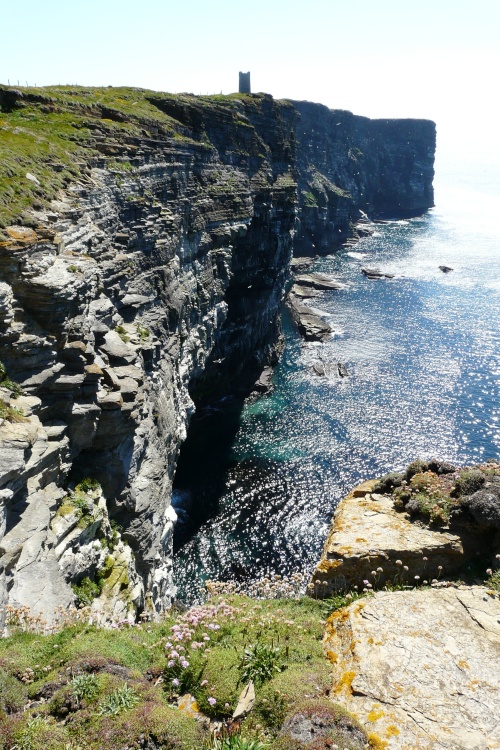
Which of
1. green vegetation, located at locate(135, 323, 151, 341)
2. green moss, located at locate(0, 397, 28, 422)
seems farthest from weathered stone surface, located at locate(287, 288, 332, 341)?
green moss, located at locate(0, 397, 28, 422)

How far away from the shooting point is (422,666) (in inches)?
407

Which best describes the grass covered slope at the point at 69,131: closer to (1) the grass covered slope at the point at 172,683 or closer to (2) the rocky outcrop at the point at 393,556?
(1) the grass covered slope at the point at 172,683

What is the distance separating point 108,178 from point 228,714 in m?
38.8

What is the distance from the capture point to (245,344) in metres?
74.6

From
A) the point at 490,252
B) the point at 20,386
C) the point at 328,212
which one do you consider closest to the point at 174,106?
the point at 20,386

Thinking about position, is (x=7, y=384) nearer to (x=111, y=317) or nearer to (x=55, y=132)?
(x=111, y=317)

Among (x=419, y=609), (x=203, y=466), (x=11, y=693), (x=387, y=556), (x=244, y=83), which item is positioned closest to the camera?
(x=11, y=693)

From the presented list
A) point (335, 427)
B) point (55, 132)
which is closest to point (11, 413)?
point (55, 132)

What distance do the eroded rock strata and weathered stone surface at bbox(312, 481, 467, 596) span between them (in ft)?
32.2

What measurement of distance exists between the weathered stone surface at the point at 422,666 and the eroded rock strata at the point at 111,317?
11.2 m

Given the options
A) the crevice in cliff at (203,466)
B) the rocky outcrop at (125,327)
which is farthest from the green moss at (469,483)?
the crevice in cliff at (203,466)

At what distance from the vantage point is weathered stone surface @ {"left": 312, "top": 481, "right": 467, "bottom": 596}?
46.7 feet

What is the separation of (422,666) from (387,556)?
4.08 meters

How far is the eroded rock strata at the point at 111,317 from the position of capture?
2045 cm
